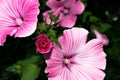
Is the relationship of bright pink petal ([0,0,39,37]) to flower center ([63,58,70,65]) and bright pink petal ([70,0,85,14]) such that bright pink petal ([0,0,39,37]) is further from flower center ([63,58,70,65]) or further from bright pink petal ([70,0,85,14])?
bright pink petal ([70,0,85,14])

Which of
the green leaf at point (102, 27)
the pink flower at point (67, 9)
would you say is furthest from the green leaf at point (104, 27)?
the pink flower at point (67, 9)

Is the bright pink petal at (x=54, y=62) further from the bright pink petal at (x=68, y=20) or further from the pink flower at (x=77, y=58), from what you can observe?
the bright pink petal at (x=68, y=20)

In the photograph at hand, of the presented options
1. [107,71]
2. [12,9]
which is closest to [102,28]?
[107,71]

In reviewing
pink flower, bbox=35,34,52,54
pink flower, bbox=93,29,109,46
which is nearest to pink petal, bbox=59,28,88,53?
pink flower, bbox=35,34,52,54

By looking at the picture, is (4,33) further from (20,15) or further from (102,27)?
(102,27)

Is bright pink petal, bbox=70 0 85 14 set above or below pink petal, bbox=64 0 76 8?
below

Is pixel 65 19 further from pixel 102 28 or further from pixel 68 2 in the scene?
pixel 102 28

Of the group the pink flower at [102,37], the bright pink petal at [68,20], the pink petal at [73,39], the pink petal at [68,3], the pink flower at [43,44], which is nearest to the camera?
the pink flower at [43,44]
